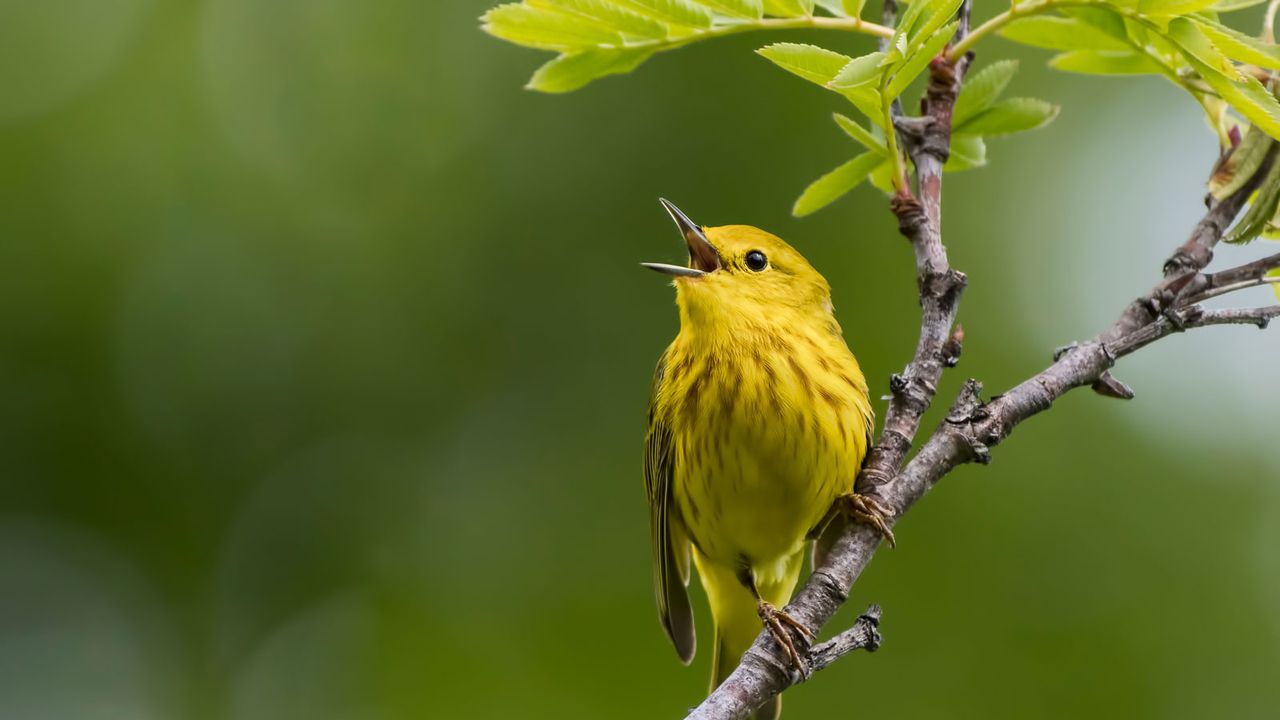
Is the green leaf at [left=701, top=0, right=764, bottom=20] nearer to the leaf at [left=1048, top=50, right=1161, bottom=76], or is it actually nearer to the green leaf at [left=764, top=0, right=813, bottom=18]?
the green leaf at [left=764, top=0, right=813, bottom=18]

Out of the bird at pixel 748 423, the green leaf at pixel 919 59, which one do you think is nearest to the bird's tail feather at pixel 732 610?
the bird at pixel 748 423

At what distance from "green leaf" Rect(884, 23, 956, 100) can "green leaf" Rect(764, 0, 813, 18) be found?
325 millimetres

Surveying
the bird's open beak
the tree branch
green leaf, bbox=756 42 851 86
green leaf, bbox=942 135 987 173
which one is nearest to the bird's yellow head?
the bird's open beak

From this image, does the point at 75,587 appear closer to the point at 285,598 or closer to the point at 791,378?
the point at 285,598

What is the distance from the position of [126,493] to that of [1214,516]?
5.12m

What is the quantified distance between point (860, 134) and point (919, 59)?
477 millimetres

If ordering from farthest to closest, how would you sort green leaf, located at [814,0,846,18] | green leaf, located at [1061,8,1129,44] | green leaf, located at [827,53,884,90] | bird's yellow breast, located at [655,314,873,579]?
bird's yellow breast, located at [655,314,873,579] < green leaf, located at [814,0,846,18] < green leaf, located at [1061,8,1129,44] < green leaf, located at [827,53,884,90]

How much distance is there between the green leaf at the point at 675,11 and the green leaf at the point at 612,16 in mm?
37

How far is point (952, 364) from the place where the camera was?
8.20 ft

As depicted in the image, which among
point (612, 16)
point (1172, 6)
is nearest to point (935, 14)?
point (1172, 6)

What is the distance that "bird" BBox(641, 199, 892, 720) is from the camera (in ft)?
11.9

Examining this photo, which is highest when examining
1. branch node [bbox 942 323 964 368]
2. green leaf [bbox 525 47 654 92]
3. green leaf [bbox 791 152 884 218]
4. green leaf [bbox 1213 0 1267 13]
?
green leaf [bbox 1213 0 1267 13]

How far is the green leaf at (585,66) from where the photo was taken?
259 cm

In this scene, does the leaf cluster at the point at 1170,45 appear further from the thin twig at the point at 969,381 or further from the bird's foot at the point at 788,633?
the bird's foot at the point at 788,633
